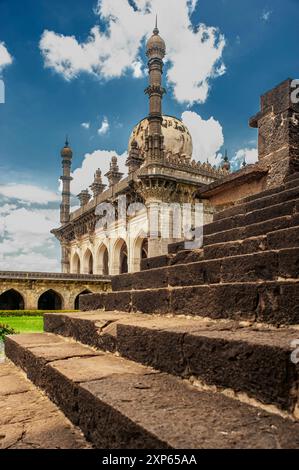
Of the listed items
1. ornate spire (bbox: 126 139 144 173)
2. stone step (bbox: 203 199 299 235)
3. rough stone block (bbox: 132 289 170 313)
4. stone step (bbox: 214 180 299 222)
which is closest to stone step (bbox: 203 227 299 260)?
stone step (bbox: 203 199 299 235)

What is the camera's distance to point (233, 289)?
2.33 m

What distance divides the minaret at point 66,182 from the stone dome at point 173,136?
852 centimetres

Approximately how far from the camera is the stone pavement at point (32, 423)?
68.6 inches

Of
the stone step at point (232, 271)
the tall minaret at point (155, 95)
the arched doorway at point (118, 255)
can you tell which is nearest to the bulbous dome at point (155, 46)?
the tall minaret at point (155, 95)

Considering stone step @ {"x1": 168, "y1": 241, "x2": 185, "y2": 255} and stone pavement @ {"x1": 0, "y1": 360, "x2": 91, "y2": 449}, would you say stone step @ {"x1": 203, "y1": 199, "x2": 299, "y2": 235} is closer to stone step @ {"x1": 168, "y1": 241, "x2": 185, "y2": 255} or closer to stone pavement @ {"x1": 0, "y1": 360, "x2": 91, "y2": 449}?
stone step @ {"x1": 168, "y1": 241, "x2": 185, "y2": 255}

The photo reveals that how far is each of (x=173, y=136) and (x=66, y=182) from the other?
11.5m

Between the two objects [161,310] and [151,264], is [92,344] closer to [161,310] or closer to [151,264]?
[161,310]

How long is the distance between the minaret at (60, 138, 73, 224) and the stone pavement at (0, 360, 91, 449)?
28021 millimetres

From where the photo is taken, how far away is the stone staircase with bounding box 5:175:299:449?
53.3 inches

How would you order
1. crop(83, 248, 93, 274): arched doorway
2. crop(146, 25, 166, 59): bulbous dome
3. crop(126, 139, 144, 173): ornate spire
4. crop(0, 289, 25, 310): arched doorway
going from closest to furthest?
crop(146, 25, 166, 59): bulbous dome
crop(126, 139, 144, 173): ornate spire
crop(0, 289, 25, 310): arched doorway
crop(83, 248, 93, 274): arched doorway

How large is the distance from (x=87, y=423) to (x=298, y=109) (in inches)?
191

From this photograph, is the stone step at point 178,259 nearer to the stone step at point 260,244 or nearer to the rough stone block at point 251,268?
the stone step at point 260,244

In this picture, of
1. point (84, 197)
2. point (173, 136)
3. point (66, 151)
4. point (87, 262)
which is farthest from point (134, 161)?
point (66, 151)

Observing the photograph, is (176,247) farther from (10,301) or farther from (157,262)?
(10,301)
